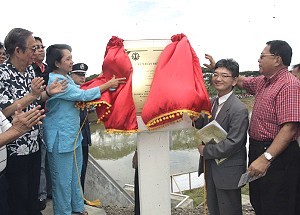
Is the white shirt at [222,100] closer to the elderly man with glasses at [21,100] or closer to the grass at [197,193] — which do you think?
the elderly man with glasses at [21,100]

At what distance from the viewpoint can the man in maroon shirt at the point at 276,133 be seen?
2262 millimetres

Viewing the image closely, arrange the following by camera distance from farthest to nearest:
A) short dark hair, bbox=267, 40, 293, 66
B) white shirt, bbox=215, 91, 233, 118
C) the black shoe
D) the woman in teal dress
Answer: the black shoe < the woman in teal dress < white shirt, bbox=215, 91, 233, 118 < short dark hair, bbox=267, 40, 293, 66

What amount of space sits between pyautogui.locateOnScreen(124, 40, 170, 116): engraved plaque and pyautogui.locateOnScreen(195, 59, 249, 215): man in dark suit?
58cm

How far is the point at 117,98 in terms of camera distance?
2207 mm

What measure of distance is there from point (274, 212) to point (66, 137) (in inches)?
69.1

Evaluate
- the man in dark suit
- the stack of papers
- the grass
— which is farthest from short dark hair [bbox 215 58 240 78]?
the grass

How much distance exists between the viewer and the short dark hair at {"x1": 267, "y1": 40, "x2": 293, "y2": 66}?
2402 mm

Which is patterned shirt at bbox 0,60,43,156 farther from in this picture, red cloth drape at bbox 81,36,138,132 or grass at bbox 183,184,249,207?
grass at bbox 183,184,249,207

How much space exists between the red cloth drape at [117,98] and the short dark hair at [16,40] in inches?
23.4

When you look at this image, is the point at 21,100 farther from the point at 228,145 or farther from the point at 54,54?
the point at 228,145

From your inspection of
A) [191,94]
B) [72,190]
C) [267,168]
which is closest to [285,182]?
[267,168]

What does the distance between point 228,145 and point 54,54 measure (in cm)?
162

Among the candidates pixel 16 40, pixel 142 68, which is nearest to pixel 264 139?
pixel 142 68

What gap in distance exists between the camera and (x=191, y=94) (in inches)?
80.5
